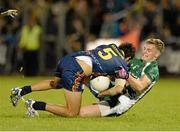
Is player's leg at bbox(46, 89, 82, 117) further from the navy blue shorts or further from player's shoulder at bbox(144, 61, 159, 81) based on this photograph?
player's shoulder at bbox(144, 61, 159, 81)

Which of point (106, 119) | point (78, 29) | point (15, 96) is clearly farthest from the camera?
point (78, 29)

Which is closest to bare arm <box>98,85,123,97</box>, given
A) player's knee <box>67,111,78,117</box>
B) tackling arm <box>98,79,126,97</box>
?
tackling arm <box>98,79,126,97</box>

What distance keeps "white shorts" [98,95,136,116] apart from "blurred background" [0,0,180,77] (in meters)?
12.9

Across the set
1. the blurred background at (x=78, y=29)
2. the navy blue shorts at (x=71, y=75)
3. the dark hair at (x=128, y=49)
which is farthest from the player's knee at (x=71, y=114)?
the blurred background at (x=78, y=29)

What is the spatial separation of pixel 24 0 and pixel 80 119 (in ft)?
50.4

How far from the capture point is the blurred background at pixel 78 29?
2791 centimetres

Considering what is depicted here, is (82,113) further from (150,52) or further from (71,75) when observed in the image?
(150,52)

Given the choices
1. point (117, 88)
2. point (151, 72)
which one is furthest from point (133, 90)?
point (117, 88)

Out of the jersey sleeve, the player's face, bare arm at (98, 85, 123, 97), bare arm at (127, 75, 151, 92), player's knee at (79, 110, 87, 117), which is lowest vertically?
player's knee at (79, 110, 87, 117)

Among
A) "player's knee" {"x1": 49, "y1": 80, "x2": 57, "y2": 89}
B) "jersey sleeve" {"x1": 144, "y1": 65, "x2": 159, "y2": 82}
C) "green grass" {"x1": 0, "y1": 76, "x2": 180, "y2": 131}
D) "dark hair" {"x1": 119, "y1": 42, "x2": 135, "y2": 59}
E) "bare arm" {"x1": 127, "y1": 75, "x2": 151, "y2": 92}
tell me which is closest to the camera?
"green grass" {"x1": 0, "y1": 76, "x2": 180, "y2": 131}

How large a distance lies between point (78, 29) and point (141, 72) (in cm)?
1339

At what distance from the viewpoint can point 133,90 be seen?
47.8 feet

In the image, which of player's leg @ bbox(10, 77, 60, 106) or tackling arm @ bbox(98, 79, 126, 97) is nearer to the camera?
tackling arm @ bbox(98, 79, 126, 97)

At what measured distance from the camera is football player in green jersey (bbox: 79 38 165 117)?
1453 centimetres
